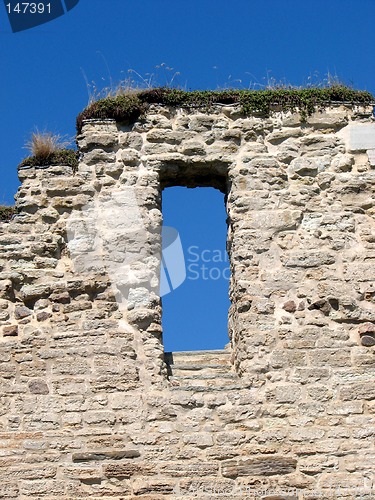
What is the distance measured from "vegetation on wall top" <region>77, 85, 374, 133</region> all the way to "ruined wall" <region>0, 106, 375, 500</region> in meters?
0.11

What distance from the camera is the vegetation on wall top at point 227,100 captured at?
336 inches

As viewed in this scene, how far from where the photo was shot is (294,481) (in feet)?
23.5

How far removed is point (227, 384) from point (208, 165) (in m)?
2.24

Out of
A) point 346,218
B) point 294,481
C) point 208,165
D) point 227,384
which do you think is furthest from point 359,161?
point 294,481

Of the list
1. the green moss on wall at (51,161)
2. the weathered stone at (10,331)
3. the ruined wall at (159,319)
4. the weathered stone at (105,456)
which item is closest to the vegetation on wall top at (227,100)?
the ruined wall at (159,319)

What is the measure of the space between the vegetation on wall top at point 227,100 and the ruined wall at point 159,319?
0.11m

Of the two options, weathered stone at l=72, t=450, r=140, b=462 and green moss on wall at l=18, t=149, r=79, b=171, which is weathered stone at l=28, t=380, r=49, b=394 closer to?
weathered stone at l=72, t=450, r=140, b=462

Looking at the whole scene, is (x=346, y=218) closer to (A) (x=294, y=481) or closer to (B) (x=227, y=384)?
(B) (x=227, y=384)

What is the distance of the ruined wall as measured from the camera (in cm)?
722

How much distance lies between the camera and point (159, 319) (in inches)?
309

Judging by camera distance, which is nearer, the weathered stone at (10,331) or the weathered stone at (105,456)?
the weathered stone at (105,456)

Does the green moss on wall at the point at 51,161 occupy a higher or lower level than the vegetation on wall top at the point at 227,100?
lower

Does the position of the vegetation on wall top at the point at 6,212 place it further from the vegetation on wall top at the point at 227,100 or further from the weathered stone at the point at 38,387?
the weathered stone at the point at 38,387

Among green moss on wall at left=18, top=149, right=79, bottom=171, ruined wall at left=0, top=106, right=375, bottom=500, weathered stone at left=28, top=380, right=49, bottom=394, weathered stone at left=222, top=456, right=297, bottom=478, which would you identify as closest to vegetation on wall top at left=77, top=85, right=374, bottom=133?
ruined wall at left=0, top=106, right=375, bottom=500
